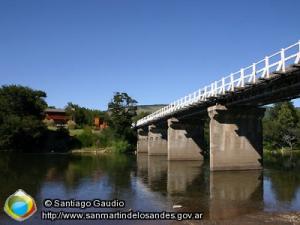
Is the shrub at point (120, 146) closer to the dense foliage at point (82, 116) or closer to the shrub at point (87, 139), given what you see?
the shrub at point (87, 139)

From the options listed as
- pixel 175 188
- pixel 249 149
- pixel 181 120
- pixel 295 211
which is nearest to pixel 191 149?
pixel 181 120

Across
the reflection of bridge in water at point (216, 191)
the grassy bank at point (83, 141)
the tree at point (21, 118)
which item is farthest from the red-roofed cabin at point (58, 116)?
the reflection of bridge in water at point (216, 191)

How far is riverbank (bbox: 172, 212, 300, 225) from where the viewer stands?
1712cm

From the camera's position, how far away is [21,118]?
9100 centimetres

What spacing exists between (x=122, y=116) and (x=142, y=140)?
9.01m

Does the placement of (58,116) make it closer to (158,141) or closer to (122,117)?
(122,117)

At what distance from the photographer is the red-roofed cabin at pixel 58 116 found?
135325 mm

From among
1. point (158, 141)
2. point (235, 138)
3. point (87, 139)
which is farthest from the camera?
point (87, 139)

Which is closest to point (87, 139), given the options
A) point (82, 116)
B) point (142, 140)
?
point (142, 140)

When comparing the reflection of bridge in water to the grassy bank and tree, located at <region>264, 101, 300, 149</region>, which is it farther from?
the grassy bank

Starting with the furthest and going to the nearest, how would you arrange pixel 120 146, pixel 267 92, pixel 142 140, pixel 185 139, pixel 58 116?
pixel 58 116, pixel 142 140, pixel 120 146, pixel 185 139, pixel 267 92

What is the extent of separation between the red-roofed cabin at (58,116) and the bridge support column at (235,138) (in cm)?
9958
